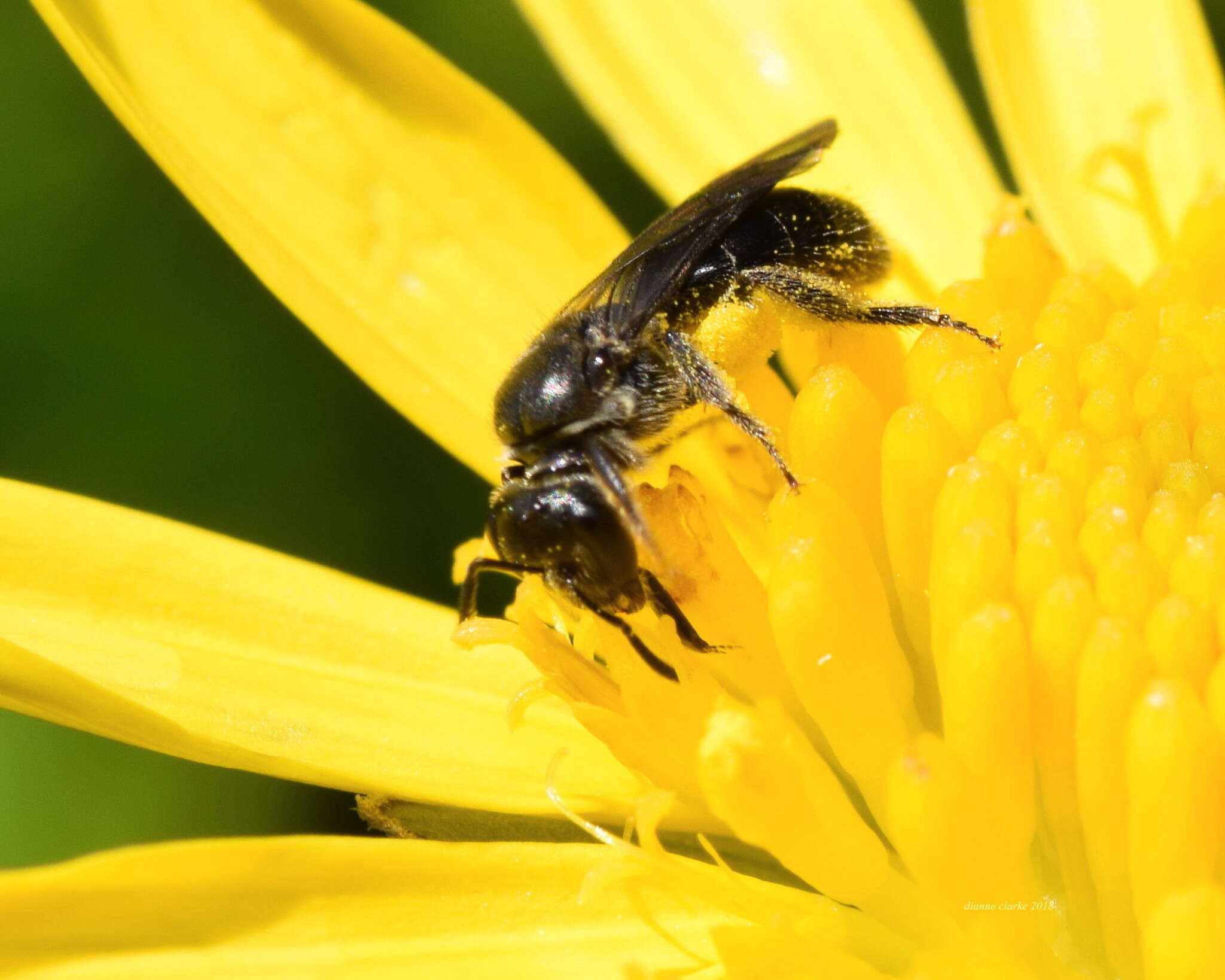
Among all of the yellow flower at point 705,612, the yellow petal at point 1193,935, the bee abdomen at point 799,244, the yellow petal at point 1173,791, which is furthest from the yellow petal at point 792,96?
the yellow petal at point 1193,935

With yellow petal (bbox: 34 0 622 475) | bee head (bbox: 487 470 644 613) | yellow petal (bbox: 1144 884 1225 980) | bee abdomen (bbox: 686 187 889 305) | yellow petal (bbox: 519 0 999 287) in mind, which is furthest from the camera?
yellow petal (bbox: 519 0 999 287)

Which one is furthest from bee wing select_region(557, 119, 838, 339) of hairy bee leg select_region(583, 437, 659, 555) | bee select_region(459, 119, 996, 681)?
hairy bee leg select_region(583, 437, 659, 555)

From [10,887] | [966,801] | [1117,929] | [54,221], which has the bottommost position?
[1117,929]

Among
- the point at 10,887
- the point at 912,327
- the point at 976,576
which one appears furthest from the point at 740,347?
the point at 10,887

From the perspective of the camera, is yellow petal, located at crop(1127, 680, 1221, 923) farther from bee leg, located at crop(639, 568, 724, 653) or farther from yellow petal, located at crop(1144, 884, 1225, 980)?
bee leg, located at crop(639, 568, 724, 653)

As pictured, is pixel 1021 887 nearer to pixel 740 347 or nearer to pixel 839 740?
pixel 839 740

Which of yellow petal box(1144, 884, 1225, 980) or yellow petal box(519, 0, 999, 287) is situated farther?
yellow petal box(519, 0, 999, 287)
